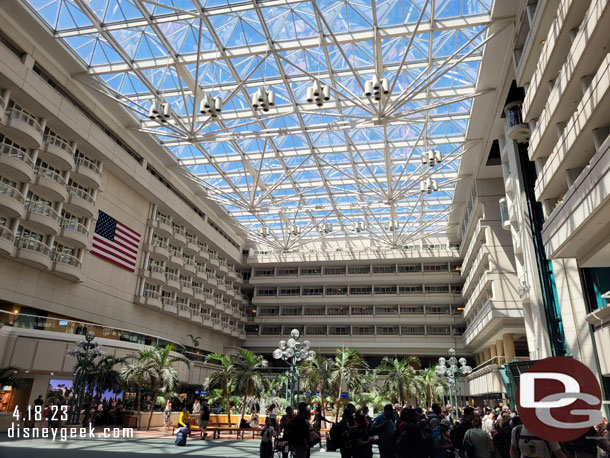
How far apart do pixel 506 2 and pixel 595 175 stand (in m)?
13.7

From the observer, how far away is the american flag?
34.8 meters

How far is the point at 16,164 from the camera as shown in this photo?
26.5 meters

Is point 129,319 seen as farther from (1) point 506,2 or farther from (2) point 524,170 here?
(1) point 506,2

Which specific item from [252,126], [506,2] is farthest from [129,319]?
[506,2]

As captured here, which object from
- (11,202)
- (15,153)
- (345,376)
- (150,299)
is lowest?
(345,376)

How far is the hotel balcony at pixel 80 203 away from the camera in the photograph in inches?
1251

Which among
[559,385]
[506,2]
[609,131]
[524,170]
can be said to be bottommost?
[559,385]

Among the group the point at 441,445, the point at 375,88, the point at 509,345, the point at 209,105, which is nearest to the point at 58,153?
the point at 209,105

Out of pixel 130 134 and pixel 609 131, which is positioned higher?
pixel 130 134

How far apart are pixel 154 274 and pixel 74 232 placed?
1037 cm

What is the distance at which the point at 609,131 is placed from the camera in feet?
47.0

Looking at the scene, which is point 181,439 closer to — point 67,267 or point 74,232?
point 67,267

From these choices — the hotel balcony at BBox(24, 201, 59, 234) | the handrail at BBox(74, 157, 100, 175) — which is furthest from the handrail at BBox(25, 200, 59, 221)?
the handrail at BBox(74, 157, 100, 175)

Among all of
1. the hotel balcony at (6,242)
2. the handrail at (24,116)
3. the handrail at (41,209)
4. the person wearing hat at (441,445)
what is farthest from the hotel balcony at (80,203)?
the person wearing hat at (441,445)
